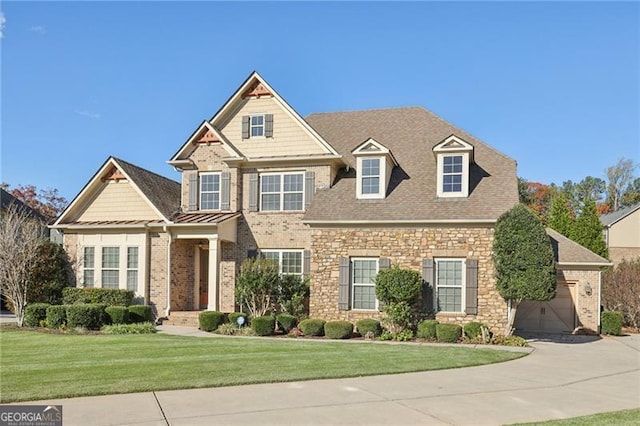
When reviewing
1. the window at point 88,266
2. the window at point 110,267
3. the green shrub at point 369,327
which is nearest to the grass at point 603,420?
the green shrub at point 369,327

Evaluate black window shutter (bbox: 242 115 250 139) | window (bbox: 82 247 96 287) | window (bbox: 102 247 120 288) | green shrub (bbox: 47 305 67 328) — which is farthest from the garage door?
window (bbox: 82 247 96 287)

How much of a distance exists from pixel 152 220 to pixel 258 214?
4.30 metres

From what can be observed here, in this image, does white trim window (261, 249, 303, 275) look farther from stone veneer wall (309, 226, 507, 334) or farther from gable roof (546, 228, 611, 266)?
gable roof (546, 228, 611, 266)

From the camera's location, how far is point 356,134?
2256cm

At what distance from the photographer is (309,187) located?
2031 centimetres

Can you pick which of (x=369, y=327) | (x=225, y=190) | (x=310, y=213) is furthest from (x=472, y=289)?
(x=225, y=190)

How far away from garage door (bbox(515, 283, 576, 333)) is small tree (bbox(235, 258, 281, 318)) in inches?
385

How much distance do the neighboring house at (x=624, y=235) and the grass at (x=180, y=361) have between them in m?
33.3

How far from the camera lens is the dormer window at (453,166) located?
59.4 feet

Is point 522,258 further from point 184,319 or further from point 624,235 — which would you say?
point 624,235

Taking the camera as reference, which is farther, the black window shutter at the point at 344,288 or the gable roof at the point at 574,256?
the gable roof at the point at 574,256

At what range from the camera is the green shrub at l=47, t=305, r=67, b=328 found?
1777 cm

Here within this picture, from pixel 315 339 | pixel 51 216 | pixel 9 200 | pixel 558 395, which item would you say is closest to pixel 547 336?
pixel 315 339

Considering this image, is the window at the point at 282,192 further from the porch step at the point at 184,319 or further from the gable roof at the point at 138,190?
the porch step at the point at 184,319
